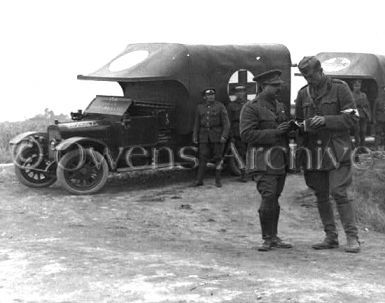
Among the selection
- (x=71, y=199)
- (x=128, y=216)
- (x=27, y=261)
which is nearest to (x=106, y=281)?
(x=27, y=261)

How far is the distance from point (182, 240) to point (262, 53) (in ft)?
19.5

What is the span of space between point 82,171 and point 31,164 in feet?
3.15

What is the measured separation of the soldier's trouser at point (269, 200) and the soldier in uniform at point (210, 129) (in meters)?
4.52

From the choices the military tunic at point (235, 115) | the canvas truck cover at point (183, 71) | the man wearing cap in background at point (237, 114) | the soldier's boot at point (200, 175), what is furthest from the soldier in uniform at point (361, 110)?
the soldier's boot at point (200, 175)

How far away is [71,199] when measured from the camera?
1048 cm

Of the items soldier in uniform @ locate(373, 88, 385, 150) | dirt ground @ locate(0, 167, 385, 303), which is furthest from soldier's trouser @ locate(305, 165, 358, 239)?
soldier in uniform @ locate(373, 88, 385, 150)

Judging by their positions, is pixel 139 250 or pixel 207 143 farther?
pixel 207 143

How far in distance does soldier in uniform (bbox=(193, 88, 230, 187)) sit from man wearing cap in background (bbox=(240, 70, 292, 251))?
14.5 feet

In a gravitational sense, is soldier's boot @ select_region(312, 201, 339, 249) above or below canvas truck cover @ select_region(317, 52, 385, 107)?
below

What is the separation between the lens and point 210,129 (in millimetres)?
11750

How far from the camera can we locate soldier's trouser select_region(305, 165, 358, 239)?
23.2 ft

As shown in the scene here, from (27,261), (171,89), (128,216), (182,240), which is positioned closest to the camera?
(27,261)

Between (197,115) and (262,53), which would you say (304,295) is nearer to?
(197,115)

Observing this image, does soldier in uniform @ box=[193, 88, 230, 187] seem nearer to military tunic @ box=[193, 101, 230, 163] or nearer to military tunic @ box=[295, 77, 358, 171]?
military tunic @ box=[193, 101, 230, 163]
